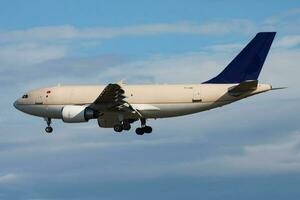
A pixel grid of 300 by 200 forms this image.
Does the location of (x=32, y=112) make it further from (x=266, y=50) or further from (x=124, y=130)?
(x=266, y=50)

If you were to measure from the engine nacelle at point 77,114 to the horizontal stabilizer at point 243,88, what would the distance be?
13.5 m

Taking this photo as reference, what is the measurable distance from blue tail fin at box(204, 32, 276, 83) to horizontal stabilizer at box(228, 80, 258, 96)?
9.71 ft

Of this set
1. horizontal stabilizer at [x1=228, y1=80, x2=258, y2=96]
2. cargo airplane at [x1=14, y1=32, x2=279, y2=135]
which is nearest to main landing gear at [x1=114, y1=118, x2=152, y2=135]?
cargo airplane at [x1=14, y1=32, x2=279, y2=135]

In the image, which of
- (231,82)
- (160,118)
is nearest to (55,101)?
(160,118)

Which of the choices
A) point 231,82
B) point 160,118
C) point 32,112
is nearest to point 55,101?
point 32,112

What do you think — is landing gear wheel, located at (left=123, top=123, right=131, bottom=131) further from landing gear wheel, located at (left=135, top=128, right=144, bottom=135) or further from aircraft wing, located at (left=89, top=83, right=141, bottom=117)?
aircraft wing, located at (left=89, top=83, right=141, bottom=117)

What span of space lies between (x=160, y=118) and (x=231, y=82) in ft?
25.8

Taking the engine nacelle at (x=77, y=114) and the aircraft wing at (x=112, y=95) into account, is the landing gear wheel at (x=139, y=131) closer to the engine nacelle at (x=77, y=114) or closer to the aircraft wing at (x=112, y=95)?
the aircraft wing at (x=112, y=95)

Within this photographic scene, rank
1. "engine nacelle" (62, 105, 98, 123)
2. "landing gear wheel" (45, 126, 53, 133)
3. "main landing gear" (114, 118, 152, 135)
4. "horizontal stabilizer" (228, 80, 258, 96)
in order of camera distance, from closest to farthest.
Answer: "horizontal stabilizer" (228, 80, 258, 96)
"engine nacelle" (62, 105, 98, 123)
"main landing gear" (114, 118, 152, 135)
"landing gear wheel" (45, 126, 53, 133)

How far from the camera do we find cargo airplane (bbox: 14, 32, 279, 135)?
4045 inches

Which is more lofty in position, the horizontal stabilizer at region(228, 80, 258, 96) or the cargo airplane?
the cargo airplane

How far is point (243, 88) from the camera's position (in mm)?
100812

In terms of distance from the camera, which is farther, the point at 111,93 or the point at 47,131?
the point at 47,131

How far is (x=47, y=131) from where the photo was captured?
362ft
